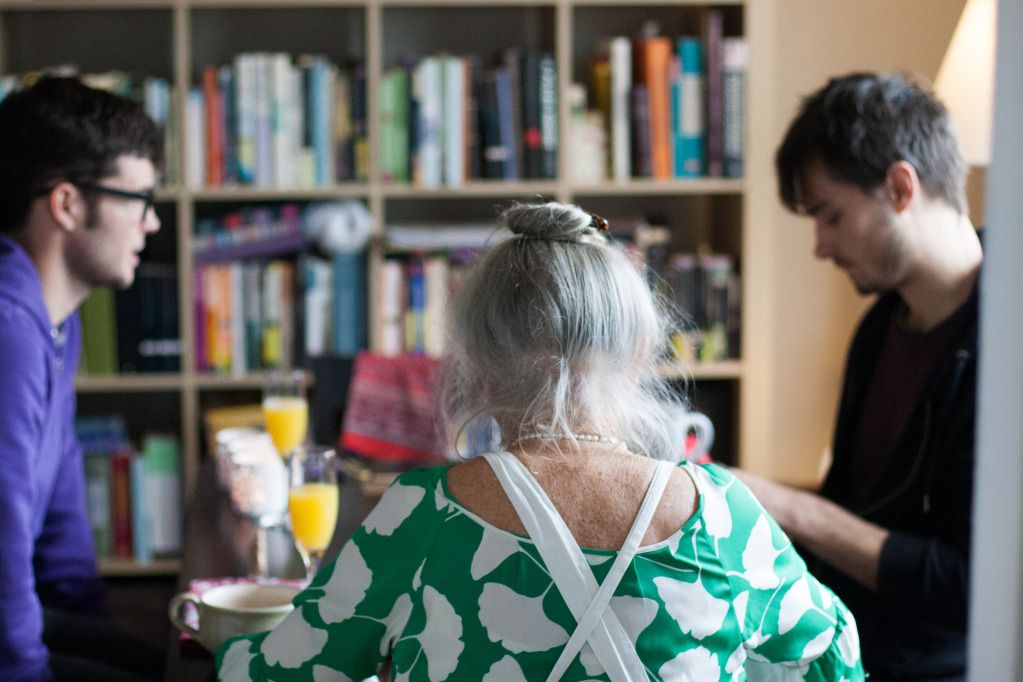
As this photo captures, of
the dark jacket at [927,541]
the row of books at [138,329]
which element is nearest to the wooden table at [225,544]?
the dark jacket at [927,541]

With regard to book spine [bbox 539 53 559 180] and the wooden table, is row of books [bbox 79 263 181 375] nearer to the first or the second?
book spine [bbox 539 53 559 180]

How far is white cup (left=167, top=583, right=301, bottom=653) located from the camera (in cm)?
114

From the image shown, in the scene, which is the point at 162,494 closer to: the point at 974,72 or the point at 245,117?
the point at 245,117

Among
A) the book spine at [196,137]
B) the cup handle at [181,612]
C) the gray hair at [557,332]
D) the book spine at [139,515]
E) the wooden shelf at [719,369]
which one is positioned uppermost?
the book spine at [196,137]

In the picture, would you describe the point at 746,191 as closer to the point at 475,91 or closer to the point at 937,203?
the point at 475,91

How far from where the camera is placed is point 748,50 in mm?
2949

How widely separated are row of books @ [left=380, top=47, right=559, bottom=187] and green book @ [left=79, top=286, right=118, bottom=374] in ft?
2.61

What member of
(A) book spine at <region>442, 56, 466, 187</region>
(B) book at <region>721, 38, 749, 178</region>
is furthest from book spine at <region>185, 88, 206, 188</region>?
(B) book at <region>721, 38, 749, 178</region>

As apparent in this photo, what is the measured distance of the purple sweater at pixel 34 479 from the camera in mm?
1398

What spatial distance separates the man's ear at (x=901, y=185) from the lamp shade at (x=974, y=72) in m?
0.90

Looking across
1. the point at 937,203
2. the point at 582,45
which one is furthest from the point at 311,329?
the point at 937,203

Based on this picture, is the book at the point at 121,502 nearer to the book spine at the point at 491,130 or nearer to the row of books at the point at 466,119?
the row of books at the point at 466,119

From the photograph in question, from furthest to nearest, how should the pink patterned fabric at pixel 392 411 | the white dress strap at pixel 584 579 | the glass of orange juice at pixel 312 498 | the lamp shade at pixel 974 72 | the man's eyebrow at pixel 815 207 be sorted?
the pink patterned fabric at pixel 392 411 → the man's eyebrow at pixel 815 207 → the glass of orange juice at pixel 312 498 → the white dress strap at pixel 584 579 → the lamp shade at pixel 974 72

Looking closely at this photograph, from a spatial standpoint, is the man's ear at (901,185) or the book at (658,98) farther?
the book at (658,98)
